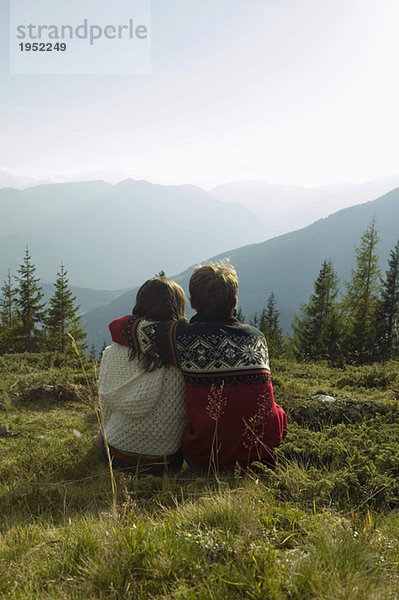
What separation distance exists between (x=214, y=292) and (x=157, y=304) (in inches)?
22.8

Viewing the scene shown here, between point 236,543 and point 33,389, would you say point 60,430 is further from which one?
point 236,543

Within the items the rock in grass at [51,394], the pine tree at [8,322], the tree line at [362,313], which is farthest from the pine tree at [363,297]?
the rock in grass at [51,394]

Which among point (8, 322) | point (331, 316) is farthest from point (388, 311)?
point (8, 322)

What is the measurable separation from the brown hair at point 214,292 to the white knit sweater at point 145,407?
2.22 feet

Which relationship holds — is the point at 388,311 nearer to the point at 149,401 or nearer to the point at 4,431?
the point at 4,431

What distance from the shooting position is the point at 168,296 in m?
3.80

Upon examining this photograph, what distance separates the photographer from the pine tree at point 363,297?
107ft

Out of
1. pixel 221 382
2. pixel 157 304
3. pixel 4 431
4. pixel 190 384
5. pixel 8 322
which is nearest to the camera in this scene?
pixel 221 382

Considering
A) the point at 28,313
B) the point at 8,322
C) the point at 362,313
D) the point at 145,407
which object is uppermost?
the point at 145,407

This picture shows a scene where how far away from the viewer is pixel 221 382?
11.7 feet

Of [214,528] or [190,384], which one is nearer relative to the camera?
[214,528]

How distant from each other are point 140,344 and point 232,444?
1.30 meters

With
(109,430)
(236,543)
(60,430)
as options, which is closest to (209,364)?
(109,430)

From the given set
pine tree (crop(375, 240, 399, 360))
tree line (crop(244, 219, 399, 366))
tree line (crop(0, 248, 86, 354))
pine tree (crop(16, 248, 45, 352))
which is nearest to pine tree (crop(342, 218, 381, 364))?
tree line (crop(244, 219, 399, 366))
